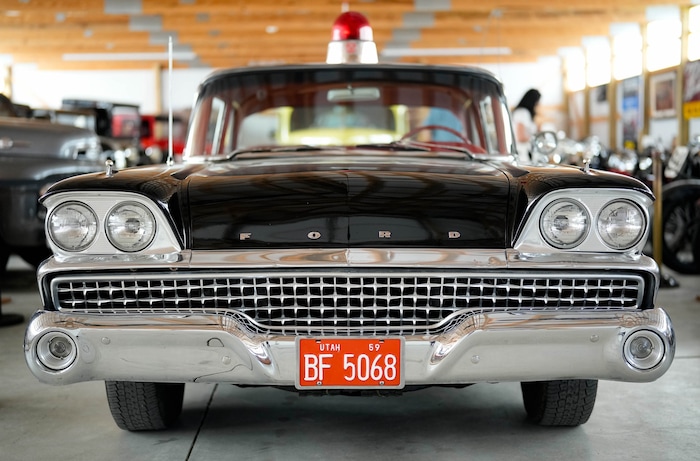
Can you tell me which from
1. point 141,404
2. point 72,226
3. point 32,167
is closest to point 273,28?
point 32,167

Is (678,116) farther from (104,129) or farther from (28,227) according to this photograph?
(28,227)

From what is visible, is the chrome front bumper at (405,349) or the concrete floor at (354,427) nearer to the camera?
the chrome front bumper at (405,349)

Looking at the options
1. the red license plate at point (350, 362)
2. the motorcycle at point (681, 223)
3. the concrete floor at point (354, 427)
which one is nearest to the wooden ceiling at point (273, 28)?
the motorcycle at point (681, 223)

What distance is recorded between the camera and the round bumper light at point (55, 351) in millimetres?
2588

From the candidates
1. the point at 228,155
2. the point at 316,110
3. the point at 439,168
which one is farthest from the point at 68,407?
the point at 439,168

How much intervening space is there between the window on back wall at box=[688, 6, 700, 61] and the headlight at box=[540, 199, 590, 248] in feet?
50.5

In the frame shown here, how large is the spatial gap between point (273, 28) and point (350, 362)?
17.5m

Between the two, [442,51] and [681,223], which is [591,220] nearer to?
[681,223]

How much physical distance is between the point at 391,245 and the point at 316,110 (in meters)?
1.47

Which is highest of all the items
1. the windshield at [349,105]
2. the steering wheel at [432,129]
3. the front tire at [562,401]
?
the windshield at [349,105]

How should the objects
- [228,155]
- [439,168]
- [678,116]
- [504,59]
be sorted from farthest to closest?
[504,59]
[678,116]
[228,155]
[439,168]

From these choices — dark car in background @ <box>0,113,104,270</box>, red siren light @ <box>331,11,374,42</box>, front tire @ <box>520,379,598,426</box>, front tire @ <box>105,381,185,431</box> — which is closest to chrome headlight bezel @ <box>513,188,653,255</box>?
front tire @ <box>520,379,598,426</box>

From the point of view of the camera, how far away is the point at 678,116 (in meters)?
17.0

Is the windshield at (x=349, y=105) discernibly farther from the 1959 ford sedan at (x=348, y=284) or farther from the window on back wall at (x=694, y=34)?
the window on back wall at (x=694, y=34)
